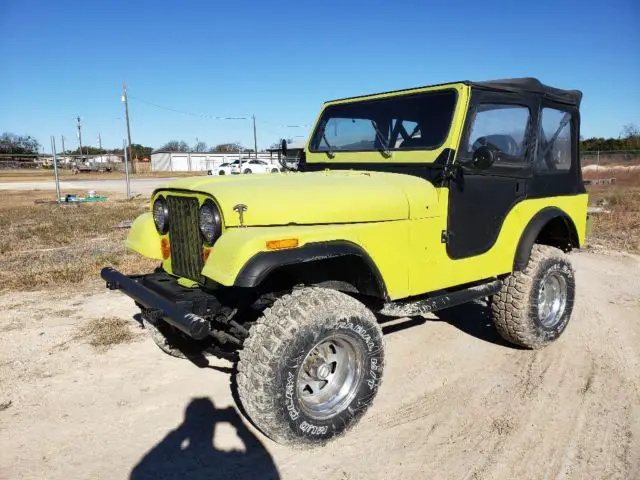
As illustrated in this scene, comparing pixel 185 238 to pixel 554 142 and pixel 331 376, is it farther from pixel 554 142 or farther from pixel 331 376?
pixel 554 142

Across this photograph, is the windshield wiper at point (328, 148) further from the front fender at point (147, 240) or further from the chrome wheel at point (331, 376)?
the chrome wheel at point (331, 376)

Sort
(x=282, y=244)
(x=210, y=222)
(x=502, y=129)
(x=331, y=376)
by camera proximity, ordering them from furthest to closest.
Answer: (x=502, y=129), (x=331, y=376), (x=210, y=222), (x=282, y=244)

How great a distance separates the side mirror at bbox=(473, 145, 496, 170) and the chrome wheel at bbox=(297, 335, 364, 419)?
154cm

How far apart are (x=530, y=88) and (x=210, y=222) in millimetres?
2907

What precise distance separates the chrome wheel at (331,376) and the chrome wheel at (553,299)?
220 centimetres

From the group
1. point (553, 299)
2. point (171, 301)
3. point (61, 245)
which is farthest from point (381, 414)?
point (61, 245)

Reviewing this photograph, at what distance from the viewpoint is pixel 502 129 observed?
4074mm

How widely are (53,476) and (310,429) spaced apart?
4.70 feet

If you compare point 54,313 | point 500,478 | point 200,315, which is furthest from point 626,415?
point 54,313

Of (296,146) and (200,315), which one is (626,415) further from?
(296,146)

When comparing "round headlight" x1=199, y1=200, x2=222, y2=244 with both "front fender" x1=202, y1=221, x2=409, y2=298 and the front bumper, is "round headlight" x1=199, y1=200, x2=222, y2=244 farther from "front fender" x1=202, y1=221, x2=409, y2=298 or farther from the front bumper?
the front bumper

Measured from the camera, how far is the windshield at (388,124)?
12.5 ft

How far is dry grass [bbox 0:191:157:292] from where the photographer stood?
6.79m

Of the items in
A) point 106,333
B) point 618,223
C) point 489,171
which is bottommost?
point 106,333
